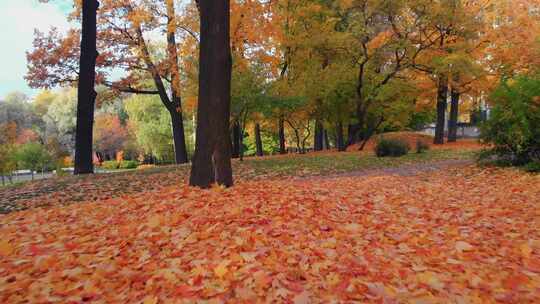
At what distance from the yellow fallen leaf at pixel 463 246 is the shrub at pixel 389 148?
11735 mm

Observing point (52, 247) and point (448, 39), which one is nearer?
point (52, 247)

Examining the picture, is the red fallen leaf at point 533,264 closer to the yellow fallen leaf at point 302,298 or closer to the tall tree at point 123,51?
the yellow fallen leaf at point 302,298

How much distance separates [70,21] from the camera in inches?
595

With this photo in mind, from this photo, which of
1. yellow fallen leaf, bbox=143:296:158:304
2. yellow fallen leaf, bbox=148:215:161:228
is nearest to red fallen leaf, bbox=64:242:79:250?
yellow fallen leaf, bbox=148:215:161:228

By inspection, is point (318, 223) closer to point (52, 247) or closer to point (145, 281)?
point (145, 281)

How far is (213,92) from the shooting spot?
615 cm

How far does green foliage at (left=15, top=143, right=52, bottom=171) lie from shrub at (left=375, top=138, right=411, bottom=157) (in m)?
19.2

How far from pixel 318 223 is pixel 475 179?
6.05 metres

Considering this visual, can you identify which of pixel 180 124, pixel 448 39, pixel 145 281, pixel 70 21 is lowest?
pixel 145 281

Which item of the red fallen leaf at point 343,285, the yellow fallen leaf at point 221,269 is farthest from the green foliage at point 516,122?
the yellow fallen leaf at point 221,269

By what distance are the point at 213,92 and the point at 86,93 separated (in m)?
7.49

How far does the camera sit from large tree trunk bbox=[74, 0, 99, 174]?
11.4 meters

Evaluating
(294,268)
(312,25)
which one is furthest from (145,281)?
(312,25)

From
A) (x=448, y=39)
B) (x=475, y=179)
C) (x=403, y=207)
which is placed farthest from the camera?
(x=448, y=39)
